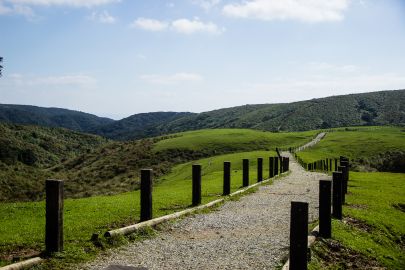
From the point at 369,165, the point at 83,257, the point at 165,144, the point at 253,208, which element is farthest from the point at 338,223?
the point at 165,144

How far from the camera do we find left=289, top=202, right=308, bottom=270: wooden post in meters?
8.60

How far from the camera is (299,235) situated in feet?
28.6

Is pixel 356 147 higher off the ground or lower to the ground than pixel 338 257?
higher

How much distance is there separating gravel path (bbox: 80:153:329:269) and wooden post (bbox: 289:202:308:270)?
2.52 ft

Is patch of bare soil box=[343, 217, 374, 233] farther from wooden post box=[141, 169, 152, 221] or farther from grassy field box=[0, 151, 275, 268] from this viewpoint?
wooden post box=[141, 169, 152, 221]

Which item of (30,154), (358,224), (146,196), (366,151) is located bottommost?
(30,154)

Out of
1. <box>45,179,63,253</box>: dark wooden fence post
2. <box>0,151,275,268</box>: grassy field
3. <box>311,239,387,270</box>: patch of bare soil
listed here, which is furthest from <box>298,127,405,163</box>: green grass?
<box>45,179,63,253</box>: dark wooden fence post

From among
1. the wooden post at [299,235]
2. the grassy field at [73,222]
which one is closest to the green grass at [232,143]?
Answer: the grassy field at [73,222]

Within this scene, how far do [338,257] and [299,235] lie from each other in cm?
334

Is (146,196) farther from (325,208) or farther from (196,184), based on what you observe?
(325,208)

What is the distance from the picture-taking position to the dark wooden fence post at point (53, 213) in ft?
30.8

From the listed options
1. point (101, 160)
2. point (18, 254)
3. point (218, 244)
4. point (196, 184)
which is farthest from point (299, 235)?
point (101, 160)

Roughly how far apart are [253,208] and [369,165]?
49.3 metres

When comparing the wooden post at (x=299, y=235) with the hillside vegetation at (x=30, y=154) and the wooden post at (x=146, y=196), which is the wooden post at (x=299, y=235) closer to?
the wooden post at (x=146, y=196)
